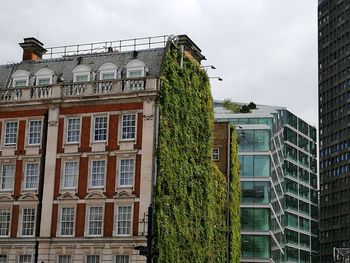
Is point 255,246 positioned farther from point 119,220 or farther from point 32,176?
point 32,176

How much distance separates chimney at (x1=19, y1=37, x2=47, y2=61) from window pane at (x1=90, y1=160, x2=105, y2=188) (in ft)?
49.1

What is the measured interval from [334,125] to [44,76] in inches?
4576

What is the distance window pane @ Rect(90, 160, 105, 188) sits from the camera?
5028 cm

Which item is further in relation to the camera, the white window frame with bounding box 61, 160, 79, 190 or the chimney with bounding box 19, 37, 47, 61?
the chimney with bounding box 19, 37, 47, 61

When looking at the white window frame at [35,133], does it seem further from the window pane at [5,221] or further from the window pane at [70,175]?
the window pane at [5,221]

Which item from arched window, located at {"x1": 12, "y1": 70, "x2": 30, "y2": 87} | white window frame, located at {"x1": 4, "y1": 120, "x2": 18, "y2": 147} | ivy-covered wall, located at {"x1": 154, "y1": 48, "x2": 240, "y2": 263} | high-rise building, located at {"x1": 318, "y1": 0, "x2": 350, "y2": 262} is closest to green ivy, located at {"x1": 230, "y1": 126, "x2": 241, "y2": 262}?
ivy-covered wall, located at {"x1": 154, "y1": 48, "x2": 240, "y2": 263}

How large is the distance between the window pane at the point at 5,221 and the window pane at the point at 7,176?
73.2 inches

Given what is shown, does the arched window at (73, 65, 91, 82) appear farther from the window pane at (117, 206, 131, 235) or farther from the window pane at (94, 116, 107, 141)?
the window pane at (117, 206, 131, 235)

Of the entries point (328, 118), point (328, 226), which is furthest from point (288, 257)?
point (328, 118)

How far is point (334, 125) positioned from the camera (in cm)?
16212

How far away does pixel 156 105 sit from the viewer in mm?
49562

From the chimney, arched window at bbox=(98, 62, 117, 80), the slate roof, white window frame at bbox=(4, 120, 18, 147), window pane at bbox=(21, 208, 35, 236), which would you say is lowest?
window pane at bbox=(21, 208, 35, 236)

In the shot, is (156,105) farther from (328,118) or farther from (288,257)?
(328,118)

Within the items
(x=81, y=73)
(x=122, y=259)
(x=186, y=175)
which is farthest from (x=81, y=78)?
(x=122, y=259)
